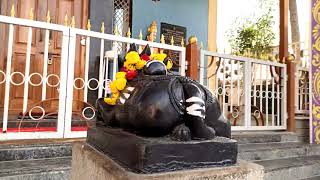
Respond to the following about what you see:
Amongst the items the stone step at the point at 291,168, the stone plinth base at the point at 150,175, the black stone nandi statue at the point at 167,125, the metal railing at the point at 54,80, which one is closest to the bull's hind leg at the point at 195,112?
the black stone nandi statue at the point at 167,125

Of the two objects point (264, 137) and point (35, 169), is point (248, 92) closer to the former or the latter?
point (264, 137)

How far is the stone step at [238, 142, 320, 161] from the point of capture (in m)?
2.92

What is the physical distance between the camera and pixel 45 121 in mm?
3289

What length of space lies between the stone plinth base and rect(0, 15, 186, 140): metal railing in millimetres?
582

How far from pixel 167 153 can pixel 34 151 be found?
5.46 ft

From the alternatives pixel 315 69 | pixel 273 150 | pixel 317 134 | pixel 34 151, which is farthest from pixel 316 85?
pixel 34 151

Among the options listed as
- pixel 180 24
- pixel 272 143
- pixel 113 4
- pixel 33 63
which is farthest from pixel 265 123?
pixel 33 63

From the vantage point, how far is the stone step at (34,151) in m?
2.06

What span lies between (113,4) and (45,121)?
2.39 meters

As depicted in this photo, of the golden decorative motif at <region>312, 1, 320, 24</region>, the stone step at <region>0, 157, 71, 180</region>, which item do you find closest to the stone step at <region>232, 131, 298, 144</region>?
the golden decorative motif at <region>312, 1, 320, 24</region>

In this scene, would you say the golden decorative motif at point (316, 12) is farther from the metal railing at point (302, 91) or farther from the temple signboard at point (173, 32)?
the temple signboard at point (173, 32)

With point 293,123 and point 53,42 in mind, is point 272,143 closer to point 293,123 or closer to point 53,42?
point 293,123

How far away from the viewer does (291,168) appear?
276 centimetres

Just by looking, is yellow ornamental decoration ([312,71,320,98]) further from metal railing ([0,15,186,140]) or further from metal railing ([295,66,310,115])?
metal railing ([0,15,186,140])
